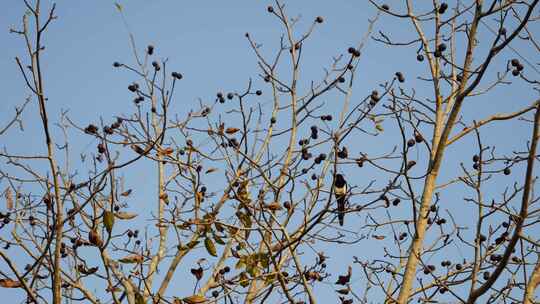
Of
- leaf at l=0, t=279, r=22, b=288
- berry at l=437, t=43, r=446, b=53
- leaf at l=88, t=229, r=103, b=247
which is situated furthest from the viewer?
berry at l=437, t=43, r=446, b=53

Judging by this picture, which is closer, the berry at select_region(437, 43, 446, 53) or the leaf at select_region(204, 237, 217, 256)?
the leaf at select_region(204, 237, 217, 256)

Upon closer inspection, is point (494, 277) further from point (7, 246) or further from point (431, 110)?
point (7, 246)

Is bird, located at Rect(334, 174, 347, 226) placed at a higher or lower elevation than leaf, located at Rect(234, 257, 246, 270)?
higher

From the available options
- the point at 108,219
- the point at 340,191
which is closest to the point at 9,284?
the point at 108,219

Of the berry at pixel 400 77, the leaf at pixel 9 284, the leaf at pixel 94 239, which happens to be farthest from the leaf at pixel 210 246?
the berry at pixel 400 77

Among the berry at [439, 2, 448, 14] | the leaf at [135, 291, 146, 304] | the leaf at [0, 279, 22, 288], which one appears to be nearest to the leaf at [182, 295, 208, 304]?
the leaf at [135, 291, 146, 304]

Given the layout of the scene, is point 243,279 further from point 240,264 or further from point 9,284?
point 9,284

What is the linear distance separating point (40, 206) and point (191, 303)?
5.57 ft

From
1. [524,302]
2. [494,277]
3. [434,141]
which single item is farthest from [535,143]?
[434,141]

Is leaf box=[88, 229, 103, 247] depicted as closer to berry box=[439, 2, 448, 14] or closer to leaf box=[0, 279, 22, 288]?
leaf box=[0, 279, 22, 288]

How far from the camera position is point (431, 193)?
14.9 feet

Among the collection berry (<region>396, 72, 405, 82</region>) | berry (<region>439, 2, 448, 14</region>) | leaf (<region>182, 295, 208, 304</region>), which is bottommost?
leaf (<region>182, 295, 208, 304</region>)

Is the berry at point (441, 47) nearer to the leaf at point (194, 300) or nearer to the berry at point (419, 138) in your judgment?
the berry at point (419, 138)

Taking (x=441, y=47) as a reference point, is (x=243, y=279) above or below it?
below
